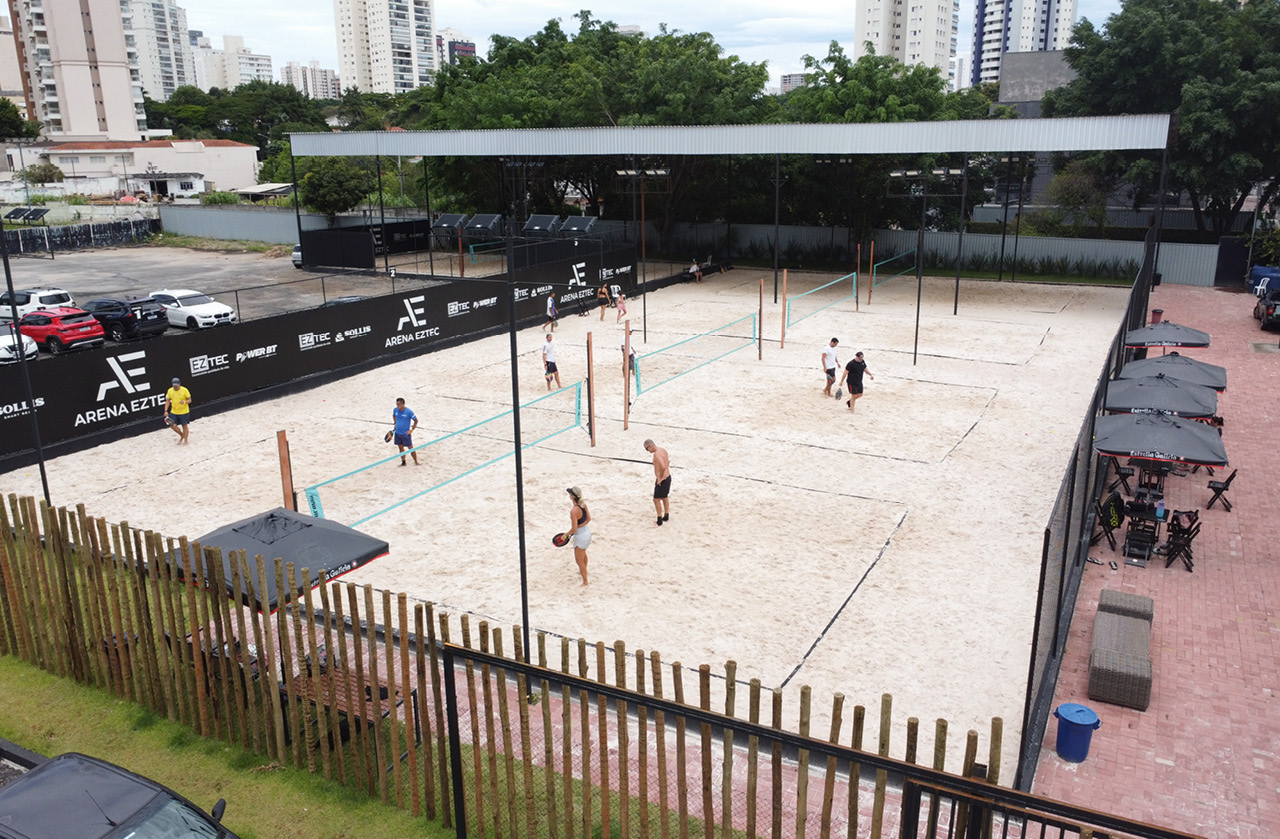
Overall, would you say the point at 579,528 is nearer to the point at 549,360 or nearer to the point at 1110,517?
the point at 1110,517

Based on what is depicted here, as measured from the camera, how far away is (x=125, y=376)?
780 inches

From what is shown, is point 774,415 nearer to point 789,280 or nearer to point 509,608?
point 509,608

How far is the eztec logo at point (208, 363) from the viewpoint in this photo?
21219mm

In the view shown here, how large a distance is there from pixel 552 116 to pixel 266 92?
11340 cm

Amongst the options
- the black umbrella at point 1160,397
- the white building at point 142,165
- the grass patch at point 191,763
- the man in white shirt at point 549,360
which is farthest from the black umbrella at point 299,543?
the white building at point 142,165

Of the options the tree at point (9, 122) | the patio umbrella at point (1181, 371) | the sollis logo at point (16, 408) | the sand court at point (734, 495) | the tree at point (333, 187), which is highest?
the tree at point (9, 122)

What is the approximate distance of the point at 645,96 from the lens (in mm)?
47000

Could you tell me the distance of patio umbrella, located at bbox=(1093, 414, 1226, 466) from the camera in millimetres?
12484

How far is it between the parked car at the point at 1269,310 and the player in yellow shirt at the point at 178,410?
30.5 metres

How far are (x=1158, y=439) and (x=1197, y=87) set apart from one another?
3309 cm

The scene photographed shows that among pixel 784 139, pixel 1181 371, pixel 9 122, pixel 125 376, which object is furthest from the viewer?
pixel 9 122

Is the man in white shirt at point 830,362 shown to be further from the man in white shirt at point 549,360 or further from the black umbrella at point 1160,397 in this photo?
the black umbrella at point 1160,397

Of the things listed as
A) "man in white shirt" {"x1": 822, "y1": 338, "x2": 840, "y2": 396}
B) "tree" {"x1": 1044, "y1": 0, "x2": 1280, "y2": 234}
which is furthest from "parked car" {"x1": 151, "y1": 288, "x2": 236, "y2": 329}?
"tree" {"x1": 1044, "y1": 0, "x2": 1280, "y2": 234}

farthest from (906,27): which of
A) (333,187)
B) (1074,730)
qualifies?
(1074,730)
